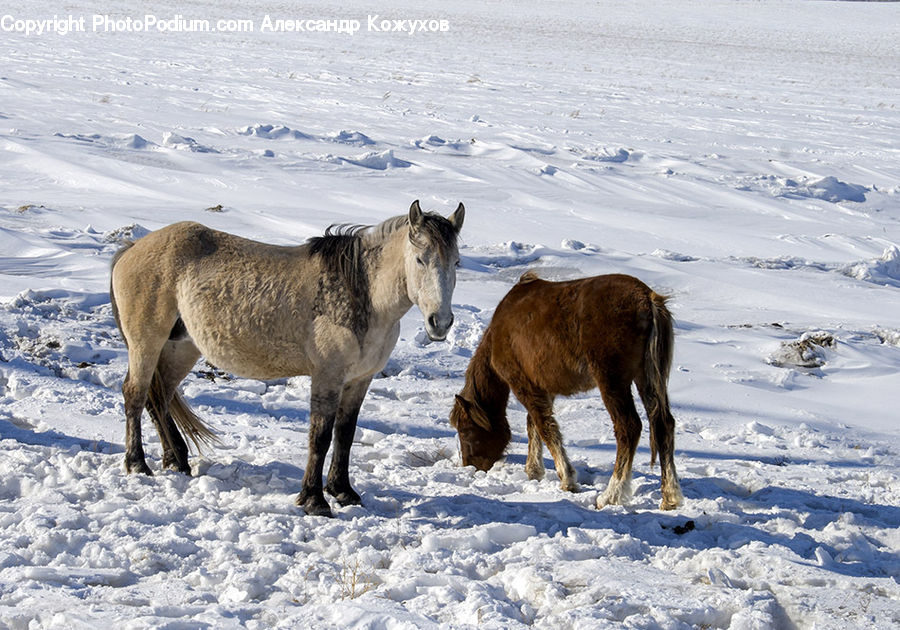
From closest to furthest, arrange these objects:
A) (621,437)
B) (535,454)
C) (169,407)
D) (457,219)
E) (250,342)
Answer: (457,219)
(250,342)
(621,437)
(169,407)
(535,454)

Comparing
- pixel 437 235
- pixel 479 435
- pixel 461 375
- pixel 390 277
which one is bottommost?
pixel 461 375

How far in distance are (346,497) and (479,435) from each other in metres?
1.14

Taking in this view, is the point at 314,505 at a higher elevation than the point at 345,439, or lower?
lower

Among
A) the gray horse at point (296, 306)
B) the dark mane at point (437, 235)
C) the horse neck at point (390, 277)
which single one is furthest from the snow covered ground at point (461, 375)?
the dark mane at point (437, 235)

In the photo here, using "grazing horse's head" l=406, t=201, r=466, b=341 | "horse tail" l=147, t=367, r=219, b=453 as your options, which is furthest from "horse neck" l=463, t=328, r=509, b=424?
"horse tail" l=147, t=367, r=219, b=453

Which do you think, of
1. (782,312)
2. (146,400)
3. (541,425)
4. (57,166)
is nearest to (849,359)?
(782,312)

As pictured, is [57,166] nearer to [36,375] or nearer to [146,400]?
[36,375]

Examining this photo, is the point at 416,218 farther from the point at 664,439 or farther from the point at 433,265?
the point at 664,439

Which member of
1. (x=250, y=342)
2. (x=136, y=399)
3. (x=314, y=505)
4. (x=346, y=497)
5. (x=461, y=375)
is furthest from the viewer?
(x=461, y=375)

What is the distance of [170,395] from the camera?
574 centimetres

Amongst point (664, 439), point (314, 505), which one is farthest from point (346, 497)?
point (664, 439)

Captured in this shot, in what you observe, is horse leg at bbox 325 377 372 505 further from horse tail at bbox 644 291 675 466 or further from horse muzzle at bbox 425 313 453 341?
horse tail at bbox 644 291 675 466

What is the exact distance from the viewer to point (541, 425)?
5.85 meters

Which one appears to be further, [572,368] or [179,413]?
[179,413]
